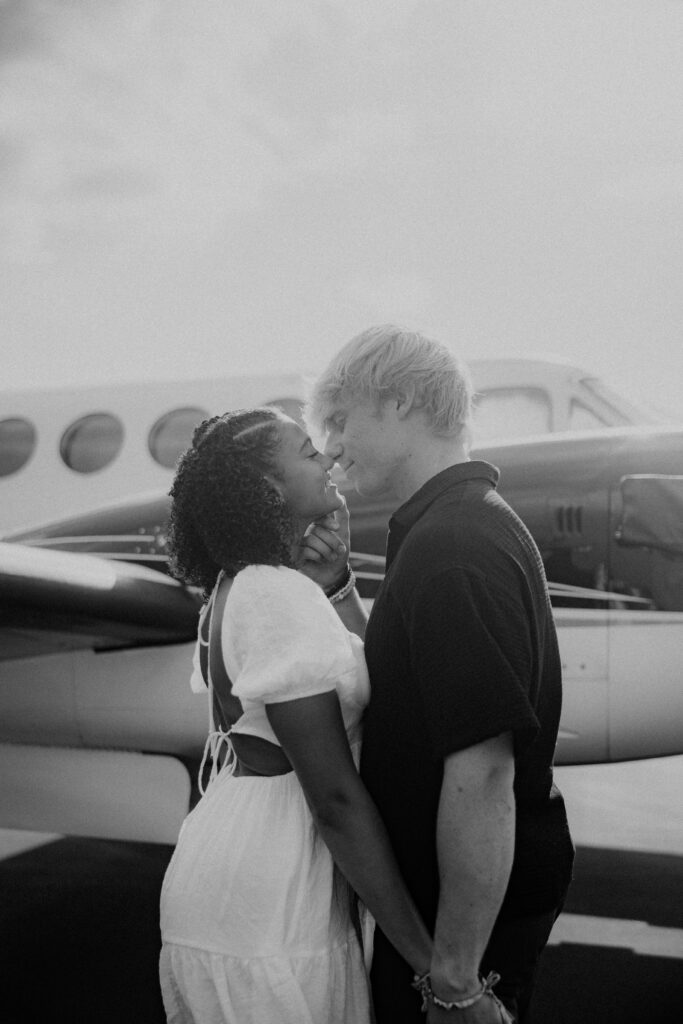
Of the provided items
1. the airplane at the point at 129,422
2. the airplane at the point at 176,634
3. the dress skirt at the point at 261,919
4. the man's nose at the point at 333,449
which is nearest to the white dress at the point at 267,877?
the dress skirt at the point at 261,919

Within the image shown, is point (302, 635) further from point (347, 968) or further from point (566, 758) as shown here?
point (566, 758)

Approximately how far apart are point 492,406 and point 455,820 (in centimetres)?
756

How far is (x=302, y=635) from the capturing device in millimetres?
1613

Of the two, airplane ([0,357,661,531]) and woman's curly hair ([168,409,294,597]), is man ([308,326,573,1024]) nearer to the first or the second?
woman's curly hair ([168,409,294,597])

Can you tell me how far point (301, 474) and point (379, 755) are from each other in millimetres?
536

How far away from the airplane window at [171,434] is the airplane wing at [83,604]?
4210 millimetres

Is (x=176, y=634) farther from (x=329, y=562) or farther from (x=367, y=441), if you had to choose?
(x=367, y=441)

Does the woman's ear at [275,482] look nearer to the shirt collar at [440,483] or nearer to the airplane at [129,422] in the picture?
the shirt collar at [440,483]

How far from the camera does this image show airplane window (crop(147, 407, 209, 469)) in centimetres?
987

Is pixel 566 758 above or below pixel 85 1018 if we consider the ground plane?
above

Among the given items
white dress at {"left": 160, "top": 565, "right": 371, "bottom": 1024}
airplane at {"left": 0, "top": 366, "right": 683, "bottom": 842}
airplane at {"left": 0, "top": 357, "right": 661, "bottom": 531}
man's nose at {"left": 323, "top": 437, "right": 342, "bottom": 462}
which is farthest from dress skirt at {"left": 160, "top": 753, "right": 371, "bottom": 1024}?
airplane at {"left": 0, "top": 357, "right": 661, "bottom": 531}

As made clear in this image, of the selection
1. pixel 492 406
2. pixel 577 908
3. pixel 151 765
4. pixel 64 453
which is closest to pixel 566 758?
pixel 577 908

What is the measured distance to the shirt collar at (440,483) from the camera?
174 cm

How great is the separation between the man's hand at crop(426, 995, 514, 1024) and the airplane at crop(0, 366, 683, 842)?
3.45 metres
